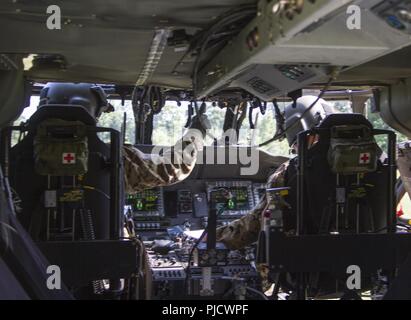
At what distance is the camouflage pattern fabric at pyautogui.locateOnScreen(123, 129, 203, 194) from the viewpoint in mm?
4098

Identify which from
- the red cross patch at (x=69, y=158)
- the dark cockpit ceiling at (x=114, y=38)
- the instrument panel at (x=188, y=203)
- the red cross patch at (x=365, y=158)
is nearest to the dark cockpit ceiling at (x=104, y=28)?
the dark cockpit ceiling at (x=114, y=38)

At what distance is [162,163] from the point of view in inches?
165

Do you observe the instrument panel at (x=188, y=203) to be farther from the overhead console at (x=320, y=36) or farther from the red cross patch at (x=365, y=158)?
the overhead console at (x=320, y=36)

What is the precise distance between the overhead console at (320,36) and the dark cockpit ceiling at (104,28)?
0.61ft

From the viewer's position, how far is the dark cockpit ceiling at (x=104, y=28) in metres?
2.20

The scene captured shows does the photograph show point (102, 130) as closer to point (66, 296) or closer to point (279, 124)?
point (66, 296)

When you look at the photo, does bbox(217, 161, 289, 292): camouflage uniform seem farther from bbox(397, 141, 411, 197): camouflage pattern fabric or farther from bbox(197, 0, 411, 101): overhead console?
bbox(197, 0, 411, 101): overhead console

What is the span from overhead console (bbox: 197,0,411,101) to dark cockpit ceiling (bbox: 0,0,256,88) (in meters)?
0.19

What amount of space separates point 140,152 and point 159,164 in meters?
0.16

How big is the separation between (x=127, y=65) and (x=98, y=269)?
3.86 ft

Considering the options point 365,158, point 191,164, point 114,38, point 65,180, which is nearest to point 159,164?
point 191,164

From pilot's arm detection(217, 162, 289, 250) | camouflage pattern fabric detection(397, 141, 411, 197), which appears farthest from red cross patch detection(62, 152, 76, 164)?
camouflage pattern fabric detection(397, 141, 411, 197)

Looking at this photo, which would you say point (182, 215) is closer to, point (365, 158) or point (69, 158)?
A: point (365, 158)
